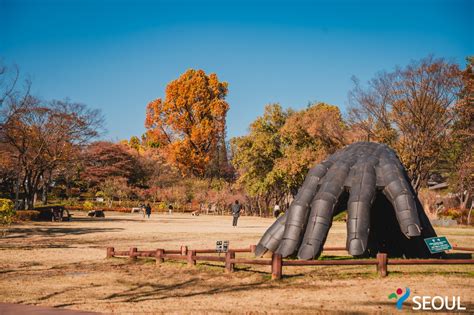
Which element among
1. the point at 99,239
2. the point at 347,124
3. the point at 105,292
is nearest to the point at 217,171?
the point at 347,124

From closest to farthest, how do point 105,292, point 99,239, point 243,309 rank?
point 243,309 → point 105,292 → point 99,239

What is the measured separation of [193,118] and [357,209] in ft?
210

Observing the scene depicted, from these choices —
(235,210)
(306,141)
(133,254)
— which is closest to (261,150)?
(306,141)

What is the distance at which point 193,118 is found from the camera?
76.5m

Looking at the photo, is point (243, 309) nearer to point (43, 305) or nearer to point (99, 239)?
point (43, 305)

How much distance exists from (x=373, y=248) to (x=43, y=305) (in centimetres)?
1168

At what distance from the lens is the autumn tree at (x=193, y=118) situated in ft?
243

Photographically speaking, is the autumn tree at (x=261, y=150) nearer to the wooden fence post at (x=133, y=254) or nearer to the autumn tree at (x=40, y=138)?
the autumn tree at (x=40, y=138)

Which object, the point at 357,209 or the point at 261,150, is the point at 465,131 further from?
the point at 357,209

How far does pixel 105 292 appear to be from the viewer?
10977mm

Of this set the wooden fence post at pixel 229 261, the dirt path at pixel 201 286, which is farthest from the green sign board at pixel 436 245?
the wooden fence post at pixel 229 261

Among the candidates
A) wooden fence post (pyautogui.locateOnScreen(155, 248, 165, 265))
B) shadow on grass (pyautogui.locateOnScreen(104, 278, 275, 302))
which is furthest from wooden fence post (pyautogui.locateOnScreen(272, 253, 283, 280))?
wooden fence post (pyautogui.locateOnScreen(155, 248, 165, 265))

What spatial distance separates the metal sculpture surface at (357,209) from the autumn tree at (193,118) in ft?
190

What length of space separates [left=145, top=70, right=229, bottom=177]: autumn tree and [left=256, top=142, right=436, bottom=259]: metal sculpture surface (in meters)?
57.9
